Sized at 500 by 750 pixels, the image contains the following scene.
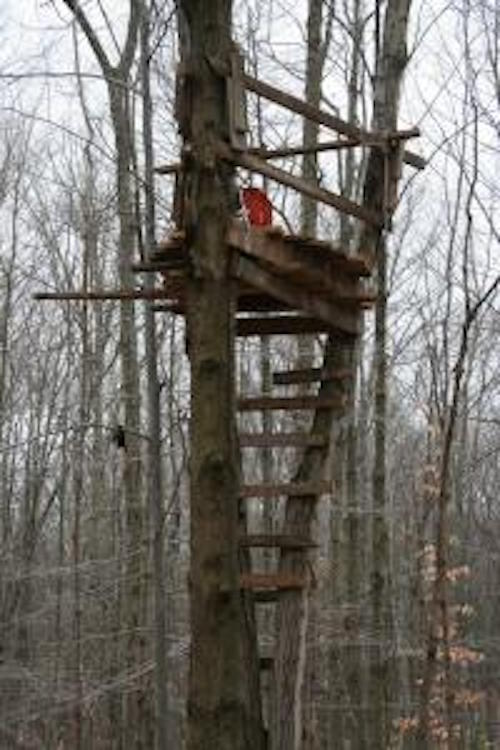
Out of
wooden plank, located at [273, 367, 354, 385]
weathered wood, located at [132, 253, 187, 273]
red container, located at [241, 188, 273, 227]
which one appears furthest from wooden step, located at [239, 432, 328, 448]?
red container, located at [241, 188, 273, 227]

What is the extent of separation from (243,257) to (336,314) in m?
0.89

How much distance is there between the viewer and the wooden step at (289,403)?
557 cm

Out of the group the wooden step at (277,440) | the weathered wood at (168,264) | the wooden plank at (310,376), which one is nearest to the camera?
the weathered wood at (168,264)

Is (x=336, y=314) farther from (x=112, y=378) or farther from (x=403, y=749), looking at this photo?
(x=112, y=378)

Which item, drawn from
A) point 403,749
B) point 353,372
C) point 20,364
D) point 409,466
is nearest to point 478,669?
point 409,466

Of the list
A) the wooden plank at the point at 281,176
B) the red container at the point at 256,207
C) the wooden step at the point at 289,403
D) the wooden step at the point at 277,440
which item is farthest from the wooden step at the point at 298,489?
the wooden plank at the point at 281,176

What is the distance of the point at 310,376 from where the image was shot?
5953 mm

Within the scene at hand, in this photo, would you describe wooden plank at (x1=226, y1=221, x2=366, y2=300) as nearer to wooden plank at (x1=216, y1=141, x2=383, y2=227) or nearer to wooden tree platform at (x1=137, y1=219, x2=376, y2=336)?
wooden tree platform at (x1=137, y1=219, x2=376, y2=336)

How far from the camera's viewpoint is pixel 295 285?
5.48 metres

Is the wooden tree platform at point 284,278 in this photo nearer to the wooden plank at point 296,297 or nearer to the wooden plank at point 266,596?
the wooden plank at point 296,297

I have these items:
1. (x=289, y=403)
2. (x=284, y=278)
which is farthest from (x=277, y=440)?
(x=284, y=278)

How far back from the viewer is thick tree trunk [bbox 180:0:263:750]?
15.5 feet

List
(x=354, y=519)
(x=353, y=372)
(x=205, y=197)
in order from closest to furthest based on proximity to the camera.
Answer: (x=205, y=197), (x=353, y=372), (x=354, y=519)

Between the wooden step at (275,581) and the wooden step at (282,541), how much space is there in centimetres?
13
